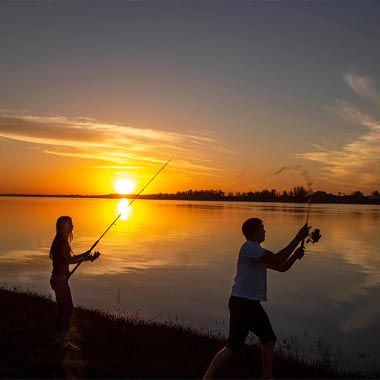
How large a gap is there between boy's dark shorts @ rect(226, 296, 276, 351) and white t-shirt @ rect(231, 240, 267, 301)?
0.26 ft

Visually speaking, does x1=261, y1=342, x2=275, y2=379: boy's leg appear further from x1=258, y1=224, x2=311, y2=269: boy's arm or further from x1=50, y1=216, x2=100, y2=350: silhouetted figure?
x1=50, y1=216, x2=100, y2=350: silhouetted figure

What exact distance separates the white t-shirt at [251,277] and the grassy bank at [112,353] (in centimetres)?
204

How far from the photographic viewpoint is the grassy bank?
21.3 feet

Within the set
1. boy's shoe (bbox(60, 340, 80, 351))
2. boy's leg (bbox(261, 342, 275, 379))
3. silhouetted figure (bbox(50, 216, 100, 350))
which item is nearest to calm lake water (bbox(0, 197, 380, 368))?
boy's shoe (bbox(60, 340, 80, 351))

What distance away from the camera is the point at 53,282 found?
7.12 meters

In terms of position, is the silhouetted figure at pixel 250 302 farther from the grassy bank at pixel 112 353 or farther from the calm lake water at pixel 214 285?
the calm lake water at pixel 214 285

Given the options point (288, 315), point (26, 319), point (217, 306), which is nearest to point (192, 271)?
point (217, 306)

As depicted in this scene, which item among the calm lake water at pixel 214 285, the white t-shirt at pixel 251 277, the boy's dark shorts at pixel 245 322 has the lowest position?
the calm lake water at pixel 214 285

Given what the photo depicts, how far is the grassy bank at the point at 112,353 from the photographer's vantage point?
649cm

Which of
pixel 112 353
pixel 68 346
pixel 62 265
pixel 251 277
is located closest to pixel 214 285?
pixel 112 353

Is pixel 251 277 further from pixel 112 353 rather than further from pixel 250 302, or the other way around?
pixel 112 353

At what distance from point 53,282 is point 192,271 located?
1460 cm

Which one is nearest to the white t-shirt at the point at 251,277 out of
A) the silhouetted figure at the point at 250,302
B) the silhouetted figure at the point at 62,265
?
the silhouetted figure at the point at 250,302

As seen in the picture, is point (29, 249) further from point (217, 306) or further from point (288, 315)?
point (288, 315)
